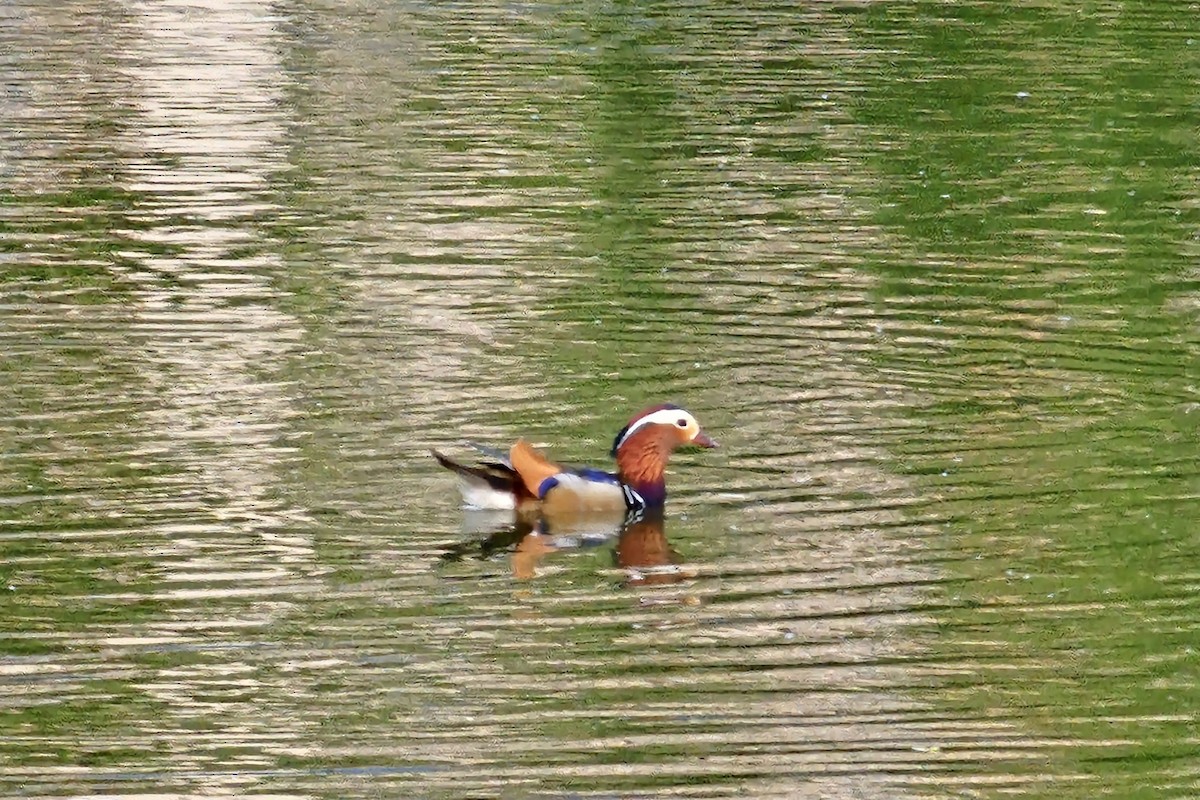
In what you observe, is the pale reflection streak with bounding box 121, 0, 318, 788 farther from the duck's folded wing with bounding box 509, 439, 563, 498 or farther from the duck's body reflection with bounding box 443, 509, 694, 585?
the duck's folded wing with bounding box 509, 439, 563, 498

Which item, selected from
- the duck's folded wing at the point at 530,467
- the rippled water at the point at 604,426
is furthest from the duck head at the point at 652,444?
the duck's folded wing at the point at 530,467

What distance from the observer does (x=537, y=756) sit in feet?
30.6

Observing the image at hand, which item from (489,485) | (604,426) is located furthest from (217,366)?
(489,485)

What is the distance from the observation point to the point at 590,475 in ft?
43.0

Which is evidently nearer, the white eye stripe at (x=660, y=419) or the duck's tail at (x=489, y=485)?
the duck's tail at (x=489, y=485)

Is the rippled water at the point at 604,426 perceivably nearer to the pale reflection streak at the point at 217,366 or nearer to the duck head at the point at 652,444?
the pale reflection streak at the point at 217,366

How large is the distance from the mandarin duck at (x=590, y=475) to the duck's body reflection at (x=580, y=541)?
7 centimetres

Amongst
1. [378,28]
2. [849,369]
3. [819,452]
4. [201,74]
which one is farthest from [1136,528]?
[378,28]

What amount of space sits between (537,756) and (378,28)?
22056 millimetres

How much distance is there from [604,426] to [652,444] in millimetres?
1029

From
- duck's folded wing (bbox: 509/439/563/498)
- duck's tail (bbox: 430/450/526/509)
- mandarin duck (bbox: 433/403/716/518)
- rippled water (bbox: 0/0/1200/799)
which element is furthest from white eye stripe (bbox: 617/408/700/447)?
duck's tail (bbox: 430/450/526/509)

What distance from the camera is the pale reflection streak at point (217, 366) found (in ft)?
33.1

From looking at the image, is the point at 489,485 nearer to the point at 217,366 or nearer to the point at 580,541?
the point at 580,541

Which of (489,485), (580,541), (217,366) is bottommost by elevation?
(580,541)
